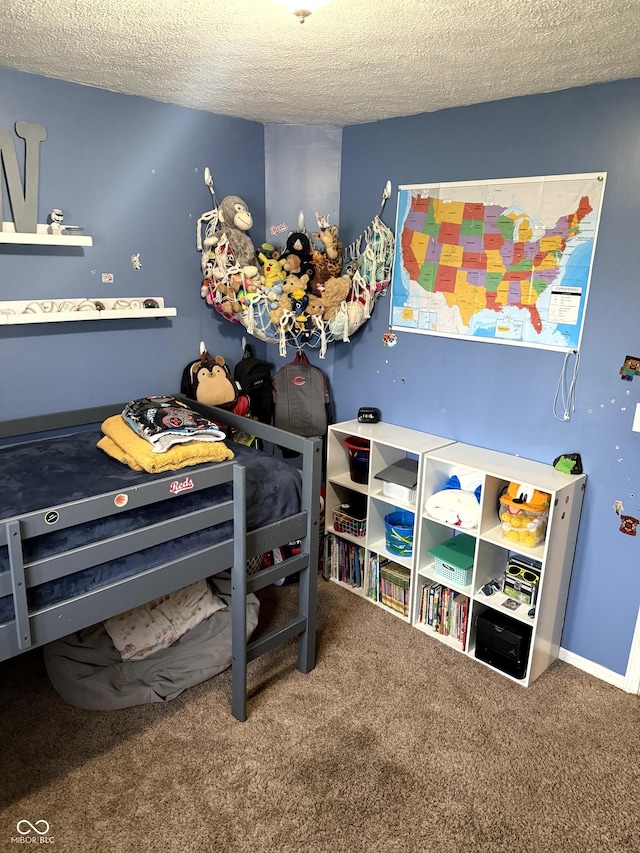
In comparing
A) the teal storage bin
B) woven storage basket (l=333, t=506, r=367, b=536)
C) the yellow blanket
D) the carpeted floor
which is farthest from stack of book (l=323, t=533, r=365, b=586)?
the yellow blanket

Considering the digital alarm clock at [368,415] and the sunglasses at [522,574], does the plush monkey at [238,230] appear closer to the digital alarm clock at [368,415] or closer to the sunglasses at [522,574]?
the digital alarm clock at [368,415]

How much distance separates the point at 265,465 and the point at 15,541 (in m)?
1.01

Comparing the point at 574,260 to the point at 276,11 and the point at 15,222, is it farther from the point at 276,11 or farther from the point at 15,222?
the point at 15,222

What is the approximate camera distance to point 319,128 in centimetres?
308

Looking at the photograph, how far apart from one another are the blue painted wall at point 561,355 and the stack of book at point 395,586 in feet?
2.32

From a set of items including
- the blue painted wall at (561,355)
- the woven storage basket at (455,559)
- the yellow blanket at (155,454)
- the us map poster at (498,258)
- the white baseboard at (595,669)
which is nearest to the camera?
the yellow blanket at (155,454)

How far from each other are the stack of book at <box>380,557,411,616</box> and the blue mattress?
2.61ft

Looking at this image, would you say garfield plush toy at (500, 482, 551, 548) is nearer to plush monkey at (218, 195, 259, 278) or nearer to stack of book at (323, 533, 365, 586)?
stack of book at (323, 533, 365, 586)

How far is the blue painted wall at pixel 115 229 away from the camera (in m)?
2.43

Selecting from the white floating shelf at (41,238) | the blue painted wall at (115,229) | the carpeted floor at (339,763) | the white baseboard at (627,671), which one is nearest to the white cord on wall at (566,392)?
the white baseboard at (627,671)

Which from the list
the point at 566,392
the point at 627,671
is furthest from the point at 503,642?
the point at 566,392

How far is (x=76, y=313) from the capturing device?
2518 millimetres

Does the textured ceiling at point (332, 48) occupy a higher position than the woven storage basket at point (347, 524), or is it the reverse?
the textured ceiling at point (332, 48)

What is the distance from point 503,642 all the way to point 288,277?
192 cm
